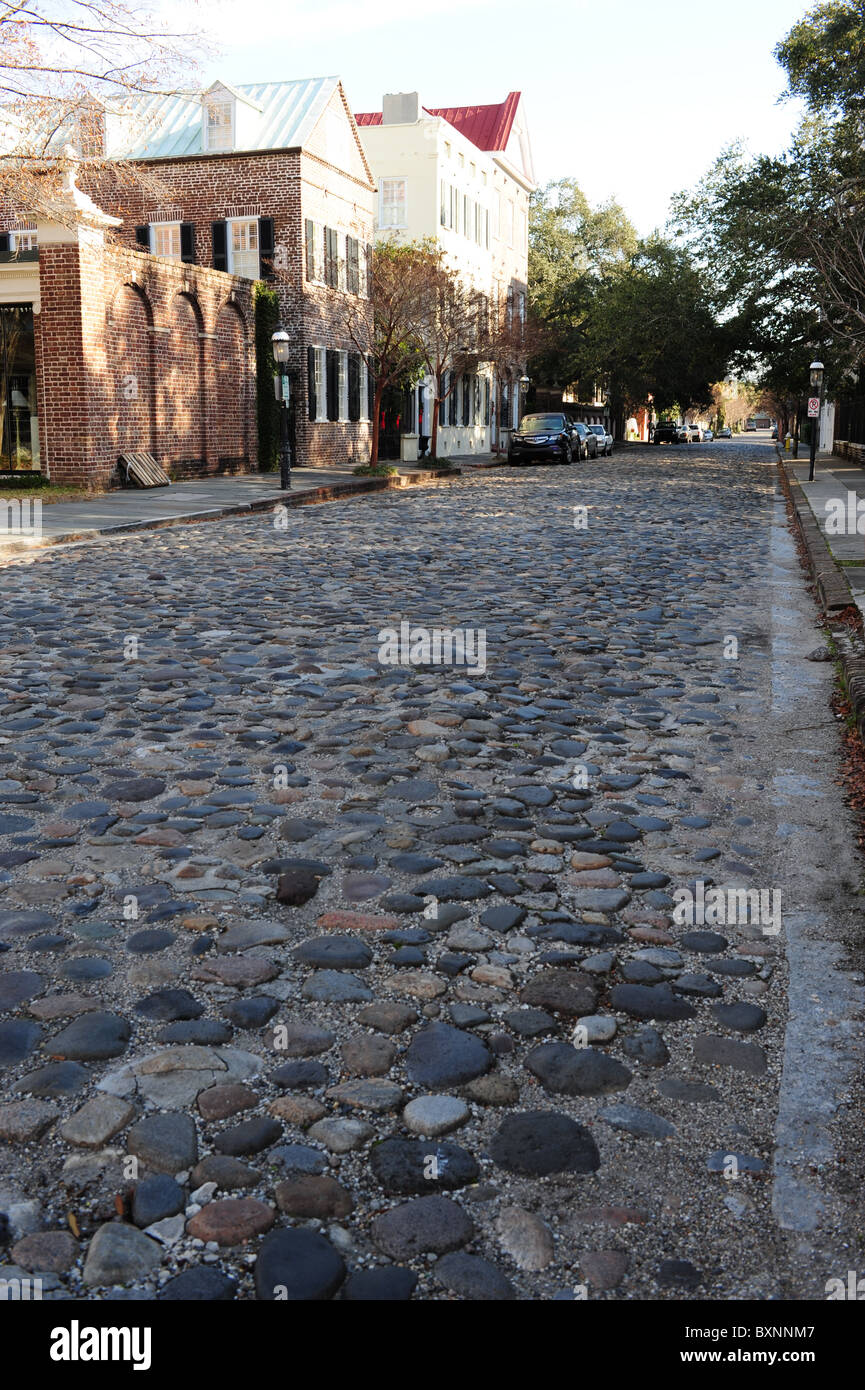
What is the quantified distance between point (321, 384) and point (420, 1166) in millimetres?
32083

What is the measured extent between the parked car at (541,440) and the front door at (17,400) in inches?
802

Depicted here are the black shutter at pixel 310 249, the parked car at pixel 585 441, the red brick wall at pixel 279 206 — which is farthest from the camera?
the parked car at pixel 585 441

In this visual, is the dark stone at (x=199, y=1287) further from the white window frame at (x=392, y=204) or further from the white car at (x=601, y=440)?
the white car at (x=601, y=440)

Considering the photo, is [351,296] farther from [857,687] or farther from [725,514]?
[857,687]

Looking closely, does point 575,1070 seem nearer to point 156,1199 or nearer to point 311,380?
point 156,1199

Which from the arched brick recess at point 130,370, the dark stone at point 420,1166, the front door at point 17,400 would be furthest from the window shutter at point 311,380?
the dark stone at point 420,1166

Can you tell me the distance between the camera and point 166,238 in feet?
104

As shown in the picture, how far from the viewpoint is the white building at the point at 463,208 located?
4194cm

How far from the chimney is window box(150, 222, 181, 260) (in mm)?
13959

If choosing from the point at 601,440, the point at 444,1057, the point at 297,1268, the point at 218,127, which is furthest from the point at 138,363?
the point at 601,440

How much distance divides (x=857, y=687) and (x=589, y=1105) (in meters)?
4.11

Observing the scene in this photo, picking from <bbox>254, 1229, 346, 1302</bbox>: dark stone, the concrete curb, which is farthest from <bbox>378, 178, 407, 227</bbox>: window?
<bbox>254, 1229, 346, 1302</bbox>: dark stone

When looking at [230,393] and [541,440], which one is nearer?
[230,393]

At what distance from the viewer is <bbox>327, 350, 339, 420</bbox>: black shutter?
3375 centimetres
